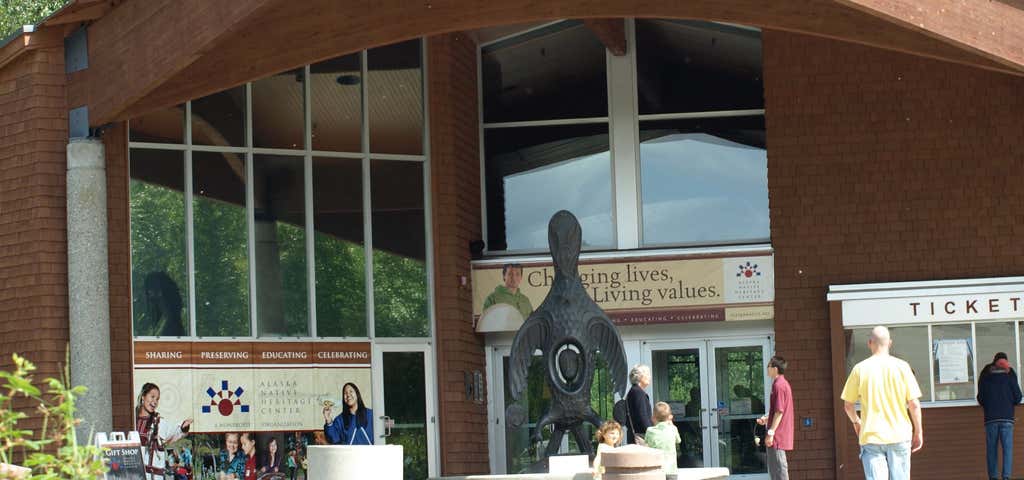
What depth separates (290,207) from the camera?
17703 mm

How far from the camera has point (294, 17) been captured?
15.2 metres

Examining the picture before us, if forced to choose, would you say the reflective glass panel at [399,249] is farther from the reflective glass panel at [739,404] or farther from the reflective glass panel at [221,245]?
the reflective glass panel at [739,404]

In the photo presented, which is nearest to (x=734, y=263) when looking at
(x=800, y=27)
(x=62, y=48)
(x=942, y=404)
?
(x=942, y=404)

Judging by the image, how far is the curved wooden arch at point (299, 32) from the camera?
1462 cm

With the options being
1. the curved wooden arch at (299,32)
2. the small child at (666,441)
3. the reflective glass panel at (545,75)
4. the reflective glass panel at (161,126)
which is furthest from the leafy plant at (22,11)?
the small child at (666,441)

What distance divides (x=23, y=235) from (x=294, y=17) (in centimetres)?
350

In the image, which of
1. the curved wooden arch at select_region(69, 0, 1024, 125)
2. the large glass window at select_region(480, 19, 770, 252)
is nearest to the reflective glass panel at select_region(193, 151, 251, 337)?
the curved wooden arch at select_region(69, 0, 1024, 125)

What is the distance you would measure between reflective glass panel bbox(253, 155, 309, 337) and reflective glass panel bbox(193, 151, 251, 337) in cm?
22

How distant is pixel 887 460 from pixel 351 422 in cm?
935

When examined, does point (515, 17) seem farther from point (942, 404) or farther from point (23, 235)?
point (942, 404)

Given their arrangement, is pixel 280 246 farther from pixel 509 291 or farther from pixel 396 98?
pixel 509 291

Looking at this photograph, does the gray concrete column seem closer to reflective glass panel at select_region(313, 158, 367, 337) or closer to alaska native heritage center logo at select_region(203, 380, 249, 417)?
alaska native heritage center logo at select_region(203, 380, 249, 417)

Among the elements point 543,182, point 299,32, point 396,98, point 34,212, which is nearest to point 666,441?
point 299,32

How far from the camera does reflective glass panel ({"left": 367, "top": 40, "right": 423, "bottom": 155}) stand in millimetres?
18641
